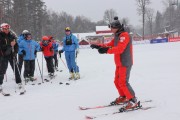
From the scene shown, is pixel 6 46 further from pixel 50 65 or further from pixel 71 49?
pixel 50 65

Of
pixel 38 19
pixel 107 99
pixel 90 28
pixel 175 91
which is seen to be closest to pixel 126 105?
pixel 107 99

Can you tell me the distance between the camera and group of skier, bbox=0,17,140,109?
5.61 m

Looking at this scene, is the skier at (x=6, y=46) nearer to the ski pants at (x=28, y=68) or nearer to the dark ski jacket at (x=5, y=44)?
the dark ski jacket at (x=5, y=44)

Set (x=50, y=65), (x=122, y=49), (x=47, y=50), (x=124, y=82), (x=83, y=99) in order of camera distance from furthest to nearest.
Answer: (x=47, y=50)
(x=50, y=65)
(x=83, y=99)
(x=124, y=82)
(x=122, y=49)

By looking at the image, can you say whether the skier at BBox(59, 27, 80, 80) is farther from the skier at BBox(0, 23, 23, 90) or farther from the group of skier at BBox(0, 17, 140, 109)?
the skier at BBox(0, 23, 23, 90)

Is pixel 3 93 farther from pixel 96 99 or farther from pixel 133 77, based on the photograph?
pixel 133 77

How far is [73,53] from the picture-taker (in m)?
10.2

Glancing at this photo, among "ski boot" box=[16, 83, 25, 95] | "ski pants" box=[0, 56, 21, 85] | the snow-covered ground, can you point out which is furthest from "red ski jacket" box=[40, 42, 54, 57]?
"ski pants" box=[0, 56, 21, 85]

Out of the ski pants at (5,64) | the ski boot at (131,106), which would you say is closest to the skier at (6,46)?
the ski pants at (5,64)

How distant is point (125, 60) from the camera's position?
224 inches

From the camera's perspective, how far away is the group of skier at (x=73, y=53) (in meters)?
5.61

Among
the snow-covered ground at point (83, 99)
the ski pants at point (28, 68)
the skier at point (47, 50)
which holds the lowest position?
the snow-covered ground at point (83, 99)

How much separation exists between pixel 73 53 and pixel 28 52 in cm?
160

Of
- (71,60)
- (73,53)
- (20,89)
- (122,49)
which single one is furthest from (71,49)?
(122,49)
